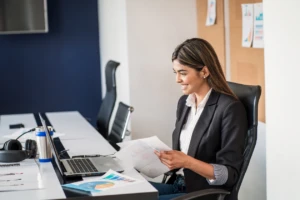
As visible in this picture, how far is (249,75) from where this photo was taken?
4.33 meters

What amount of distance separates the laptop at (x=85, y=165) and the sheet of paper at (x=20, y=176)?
0.13m

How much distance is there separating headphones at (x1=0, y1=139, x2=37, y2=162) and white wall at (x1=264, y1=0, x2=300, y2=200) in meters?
1.28

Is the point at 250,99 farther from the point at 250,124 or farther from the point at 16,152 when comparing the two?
the point at 16,152

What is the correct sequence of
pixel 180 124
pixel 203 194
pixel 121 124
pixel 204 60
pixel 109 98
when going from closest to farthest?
1. pixel 203 194
2. pixel 204 60
3. pixel 180 124
4. pixel 121 124
5. pixel 109 98

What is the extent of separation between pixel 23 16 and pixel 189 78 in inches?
147

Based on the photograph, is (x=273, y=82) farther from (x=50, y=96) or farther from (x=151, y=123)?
(x=50, y=96)

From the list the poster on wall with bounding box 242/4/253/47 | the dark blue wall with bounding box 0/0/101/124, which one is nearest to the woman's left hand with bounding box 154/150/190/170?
the poster on wall with bounding box 242/4/253/47

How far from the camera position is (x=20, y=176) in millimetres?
3027

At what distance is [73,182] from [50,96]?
417cm

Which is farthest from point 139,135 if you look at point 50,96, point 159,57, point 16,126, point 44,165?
point 44,165

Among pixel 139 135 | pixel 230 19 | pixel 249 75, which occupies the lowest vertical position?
pixel 139 135

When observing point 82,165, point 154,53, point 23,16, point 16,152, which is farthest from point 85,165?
point 23,16

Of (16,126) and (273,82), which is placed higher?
(273,82)

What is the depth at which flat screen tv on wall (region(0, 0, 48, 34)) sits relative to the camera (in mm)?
6508
